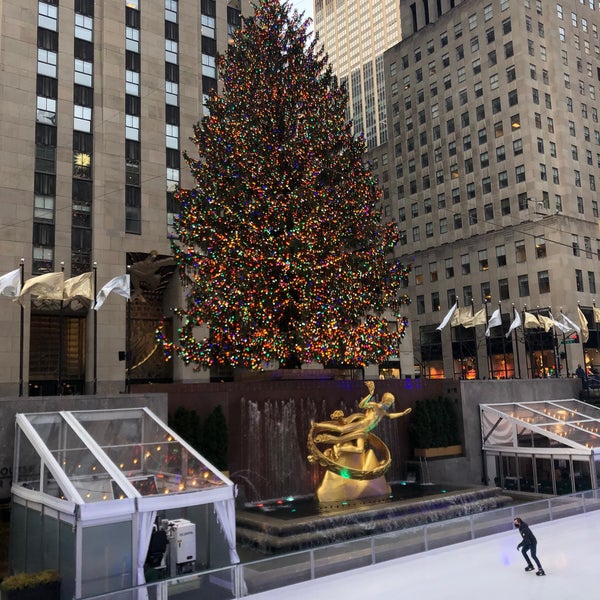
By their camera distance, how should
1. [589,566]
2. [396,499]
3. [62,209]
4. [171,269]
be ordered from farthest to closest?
[171,269]
[62,209]
[396,499]
[589,566]

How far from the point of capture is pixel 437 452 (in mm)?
28031

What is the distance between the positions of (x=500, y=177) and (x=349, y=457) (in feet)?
172

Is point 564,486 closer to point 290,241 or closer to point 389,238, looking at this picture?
point 389,238

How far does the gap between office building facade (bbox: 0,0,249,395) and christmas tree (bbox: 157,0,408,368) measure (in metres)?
14.8

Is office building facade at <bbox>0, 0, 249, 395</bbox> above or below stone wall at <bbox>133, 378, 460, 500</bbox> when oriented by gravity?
above

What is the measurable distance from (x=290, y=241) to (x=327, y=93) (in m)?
8.48

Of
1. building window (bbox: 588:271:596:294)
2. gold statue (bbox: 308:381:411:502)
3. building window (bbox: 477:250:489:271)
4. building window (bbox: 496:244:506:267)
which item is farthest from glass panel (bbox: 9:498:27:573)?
building window (bbox: 477:250:489:271)

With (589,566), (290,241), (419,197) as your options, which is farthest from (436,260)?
(589,566)

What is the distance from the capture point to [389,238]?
30125 millimetres

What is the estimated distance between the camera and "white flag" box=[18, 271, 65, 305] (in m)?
23.2

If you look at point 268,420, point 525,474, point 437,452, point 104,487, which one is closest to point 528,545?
point 104,487

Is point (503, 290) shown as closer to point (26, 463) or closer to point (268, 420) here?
point (268, 420)

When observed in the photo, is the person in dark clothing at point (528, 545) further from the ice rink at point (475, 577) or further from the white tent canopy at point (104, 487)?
the white tent canopy at point (104, 487)

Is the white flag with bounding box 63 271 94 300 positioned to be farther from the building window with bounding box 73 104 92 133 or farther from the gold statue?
the building window with bounding box 73 104 92 133
